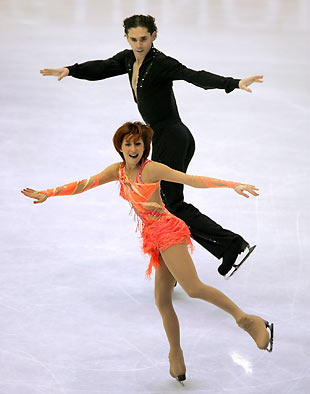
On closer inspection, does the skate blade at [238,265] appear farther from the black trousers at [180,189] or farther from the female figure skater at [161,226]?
the female figure skater at [161,226]

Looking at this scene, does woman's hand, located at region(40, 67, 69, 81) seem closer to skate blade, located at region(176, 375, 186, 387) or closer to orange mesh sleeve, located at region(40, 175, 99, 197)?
orange mesh sleeve, located at region(40, 175, 99, 197)

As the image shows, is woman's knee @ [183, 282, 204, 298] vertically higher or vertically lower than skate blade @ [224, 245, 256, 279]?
higher

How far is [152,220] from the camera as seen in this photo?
12.8 feet

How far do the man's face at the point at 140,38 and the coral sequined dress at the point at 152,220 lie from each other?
0.92 m

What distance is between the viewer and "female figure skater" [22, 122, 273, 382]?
12.4 feet

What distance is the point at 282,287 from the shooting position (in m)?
4.86

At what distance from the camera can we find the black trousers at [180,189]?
15.1 feet

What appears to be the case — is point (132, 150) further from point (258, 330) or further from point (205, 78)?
point (258, 330)

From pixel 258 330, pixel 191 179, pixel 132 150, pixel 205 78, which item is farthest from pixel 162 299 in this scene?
pixel 205 78

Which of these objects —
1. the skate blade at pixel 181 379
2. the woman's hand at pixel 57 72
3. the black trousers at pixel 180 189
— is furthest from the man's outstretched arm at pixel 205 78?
the skate blade at pixel 181 379

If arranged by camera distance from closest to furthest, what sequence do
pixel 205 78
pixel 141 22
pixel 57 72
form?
1. pixel 205 78
2. pixel 141 22
3. pixel 57 72

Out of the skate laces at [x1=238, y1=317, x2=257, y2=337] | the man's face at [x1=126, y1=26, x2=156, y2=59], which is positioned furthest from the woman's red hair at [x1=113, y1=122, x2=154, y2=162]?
the skate laces at [x1=238, y1=317, x2=257, y2=337]

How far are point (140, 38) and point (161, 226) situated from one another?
3.86 ft

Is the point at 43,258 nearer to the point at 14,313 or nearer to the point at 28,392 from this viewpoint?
the point at 14,313
